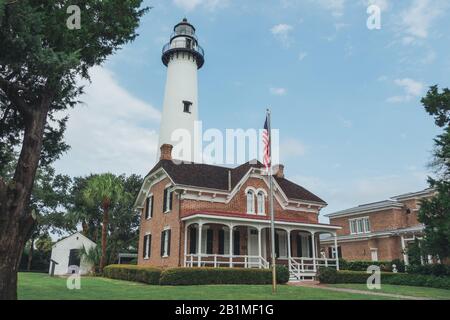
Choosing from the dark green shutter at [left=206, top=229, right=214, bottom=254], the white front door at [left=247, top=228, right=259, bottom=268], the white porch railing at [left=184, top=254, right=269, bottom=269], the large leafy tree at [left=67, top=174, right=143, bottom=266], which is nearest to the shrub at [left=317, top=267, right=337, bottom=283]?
the white porch railing at [left=184, top=254, right=269, bottom=269]

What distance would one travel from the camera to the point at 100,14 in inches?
551

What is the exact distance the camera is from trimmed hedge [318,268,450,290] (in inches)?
895

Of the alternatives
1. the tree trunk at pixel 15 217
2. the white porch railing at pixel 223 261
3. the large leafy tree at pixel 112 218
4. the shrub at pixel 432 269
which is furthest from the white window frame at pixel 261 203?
the large leafy tree at pixel 112 218

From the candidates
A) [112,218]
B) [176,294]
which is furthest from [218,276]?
[112,218]

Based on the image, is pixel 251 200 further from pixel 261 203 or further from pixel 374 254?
pixel 374 254

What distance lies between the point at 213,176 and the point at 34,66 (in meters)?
18.9

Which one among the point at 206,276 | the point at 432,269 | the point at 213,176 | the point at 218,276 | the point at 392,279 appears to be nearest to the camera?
the point at 206,276

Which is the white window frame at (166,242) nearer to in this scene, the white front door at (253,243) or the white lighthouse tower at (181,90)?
the white front door at (253,243)

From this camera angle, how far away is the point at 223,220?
2495 cm

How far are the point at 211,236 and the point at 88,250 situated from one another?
15.4 metres

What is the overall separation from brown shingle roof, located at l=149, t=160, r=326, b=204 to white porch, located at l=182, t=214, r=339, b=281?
2888 mm

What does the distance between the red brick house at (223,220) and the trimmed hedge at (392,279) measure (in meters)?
2.27

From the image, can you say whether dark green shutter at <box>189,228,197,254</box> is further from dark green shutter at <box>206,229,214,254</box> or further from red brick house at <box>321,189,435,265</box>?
red brick house at <box>321,189,435,265</box>

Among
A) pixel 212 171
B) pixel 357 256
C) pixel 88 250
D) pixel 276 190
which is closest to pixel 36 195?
pixel 88 250
